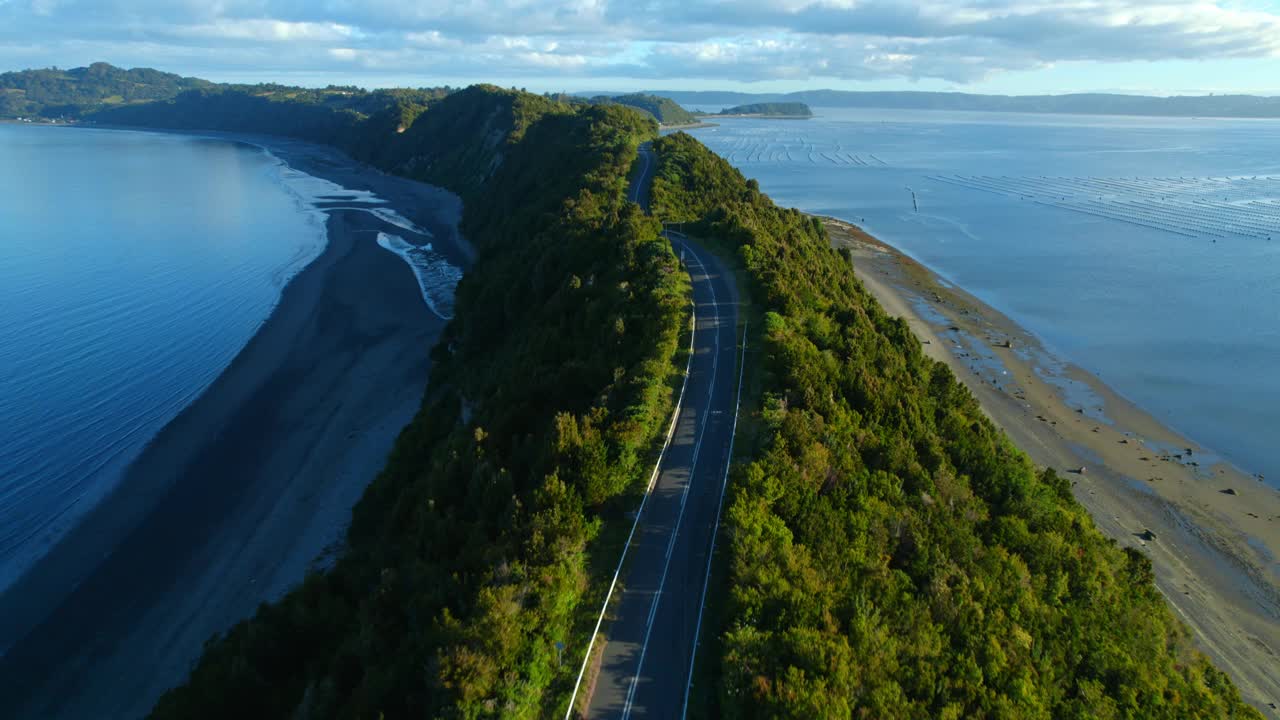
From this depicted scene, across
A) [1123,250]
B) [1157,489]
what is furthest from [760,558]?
[1123,250]

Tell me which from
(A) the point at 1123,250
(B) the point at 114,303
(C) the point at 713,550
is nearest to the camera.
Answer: (C) the point at 713,550

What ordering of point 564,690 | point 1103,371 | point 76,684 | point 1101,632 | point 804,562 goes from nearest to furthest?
1. point 564,690
2. point 804,562
3. point 1101,632
4. point 76,684
5. point 1103,371

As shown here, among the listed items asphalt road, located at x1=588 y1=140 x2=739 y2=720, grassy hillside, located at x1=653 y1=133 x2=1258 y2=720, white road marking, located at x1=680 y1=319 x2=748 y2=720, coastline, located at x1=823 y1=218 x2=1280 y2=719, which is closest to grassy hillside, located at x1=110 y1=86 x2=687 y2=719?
asphalt road, located at x1=588 y1=140 x2=739 y2=720

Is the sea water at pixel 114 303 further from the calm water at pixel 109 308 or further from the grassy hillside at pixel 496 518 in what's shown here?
the grassy hillside at pixel 496 518

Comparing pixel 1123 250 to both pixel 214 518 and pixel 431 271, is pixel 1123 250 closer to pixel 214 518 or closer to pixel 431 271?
pixel 431 271

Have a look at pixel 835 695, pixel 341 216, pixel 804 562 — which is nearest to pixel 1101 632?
pixel 804 562

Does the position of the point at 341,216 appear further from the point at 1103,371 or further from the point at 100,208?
the point at 1103,371
